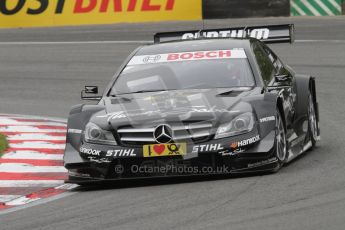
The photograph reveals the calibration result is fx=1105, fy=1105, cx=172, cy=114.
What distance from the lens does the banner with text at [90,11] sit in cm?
2591

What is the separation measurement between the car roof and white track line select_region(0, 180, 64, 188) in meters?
1.78

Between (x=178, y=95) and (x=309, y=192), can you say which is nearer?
(x=309, y=192)

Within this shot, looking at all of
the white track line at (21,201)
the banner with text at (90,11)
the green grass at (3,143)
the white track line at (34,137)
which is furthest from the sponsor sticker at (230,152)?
the banner with text at (90,11)

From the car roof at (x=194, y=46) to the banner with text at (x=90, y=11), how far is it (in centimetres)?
1416

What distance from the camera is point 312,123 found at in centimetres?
1191

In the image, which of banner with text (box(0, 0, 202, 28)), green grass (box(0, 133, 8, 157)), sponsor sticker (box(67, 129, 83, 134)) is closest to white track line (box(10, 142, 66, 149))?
green grass (box(0, 133, 8, 157))

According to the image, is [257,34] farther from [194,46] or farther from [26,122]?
[26,122]

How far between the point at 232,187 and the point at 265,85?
193 centimetres

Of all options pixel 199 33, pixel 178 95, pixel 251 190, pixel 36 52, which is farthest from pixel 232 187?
pixel 36 52

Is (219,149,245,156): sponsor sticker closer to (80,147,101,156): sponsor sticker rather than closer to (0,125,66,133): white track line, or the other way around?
(80,147,101,156): sponsor sticker

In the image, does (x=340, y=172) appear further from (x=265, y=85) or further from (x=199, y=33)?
(x=199, y=33)

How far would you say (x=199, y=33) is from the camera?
524 inches

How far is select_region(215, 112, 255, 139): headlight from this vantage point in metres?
9.69

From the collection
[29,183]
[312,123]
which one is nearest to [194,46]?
[312,123]
